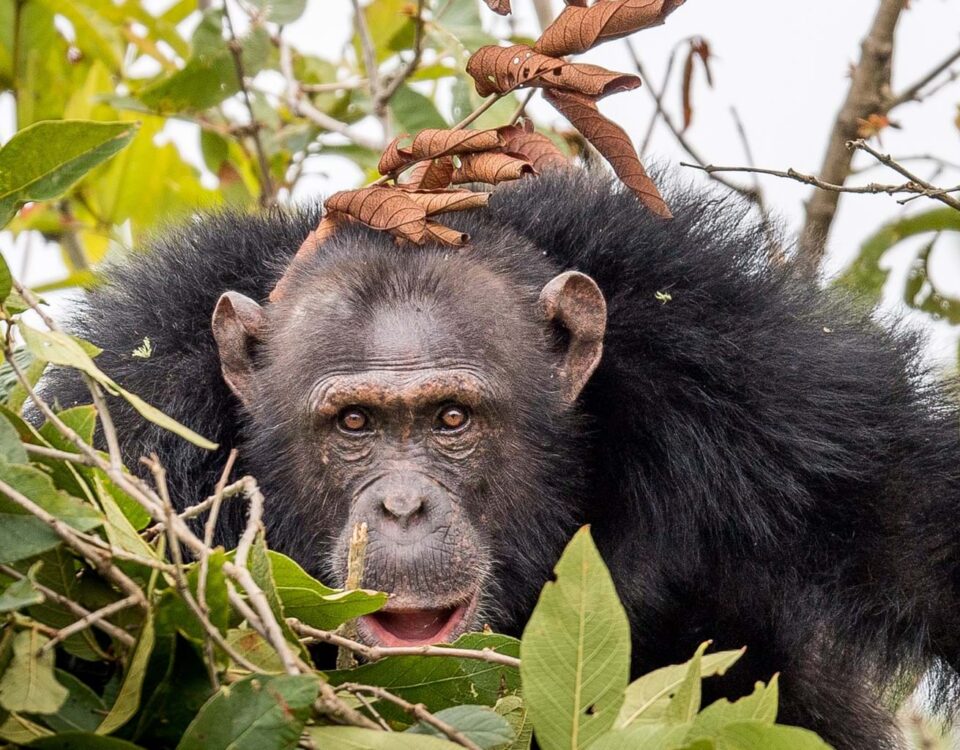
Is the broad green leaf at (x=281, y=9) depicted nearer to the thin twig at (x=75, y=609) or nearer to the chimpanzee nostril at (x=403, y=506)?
the chimpanzee nostril at (x=403, y=506)

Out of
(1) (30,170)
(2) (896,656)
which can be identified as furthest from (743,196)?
(1) (30,170)

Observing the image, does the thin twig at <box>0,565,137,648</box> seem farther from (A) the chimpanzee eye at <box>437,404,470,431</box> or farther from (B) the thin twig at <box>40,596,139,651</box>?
(A) the chimpanzee eye at <box>437,404,470,431</box>

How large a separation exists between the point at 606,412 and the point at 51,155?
2.73 m

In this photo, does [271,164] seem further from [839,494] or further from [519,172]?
[839,494]

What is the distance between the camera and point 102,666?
10.8 feet

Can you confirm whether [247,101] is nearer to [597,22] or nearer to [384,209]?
[384,209]

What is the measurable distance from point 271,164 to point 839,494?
3773 millimetres

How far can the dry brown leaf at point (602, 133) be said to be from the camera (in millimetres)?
4586

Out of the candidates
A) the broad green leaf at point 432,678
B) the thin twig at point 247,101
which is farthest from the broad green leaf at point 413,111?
the broad green leaf at point 432,678

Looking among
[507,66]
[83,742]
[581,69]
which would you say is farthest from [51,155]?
[581,69]

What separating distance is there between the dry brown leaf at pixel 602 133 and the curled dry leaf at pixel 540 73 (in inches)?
2.0

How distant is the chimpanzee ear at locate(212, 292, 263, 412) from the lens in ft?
17.2

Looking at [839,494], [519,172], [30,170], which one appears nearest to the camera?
[30,170]

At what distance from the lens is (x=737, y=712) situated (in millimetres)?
2785
